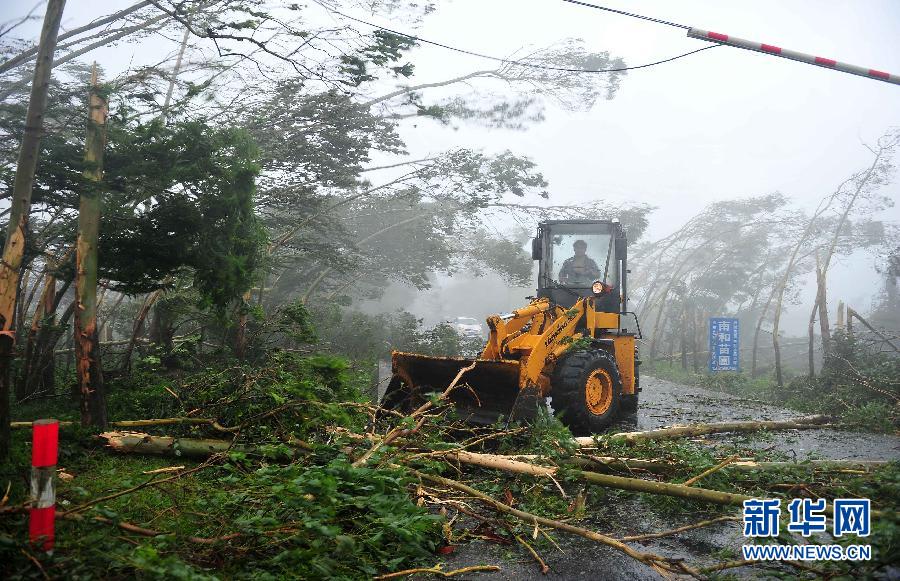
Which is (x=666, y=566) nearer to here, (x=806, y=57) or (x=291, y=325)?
(x=806, y=57)

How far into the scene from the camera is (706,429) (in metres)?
8.23

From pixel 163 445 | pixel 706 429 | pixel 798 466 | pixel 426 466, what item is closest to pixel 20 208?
pixel 163 445

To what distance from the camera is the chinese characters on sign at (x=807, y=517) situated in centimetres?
392

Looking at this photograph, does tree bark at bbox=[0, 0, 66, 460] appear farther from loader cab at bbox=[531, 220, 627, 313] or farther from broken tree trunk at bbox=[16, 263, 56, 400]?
loader cab at bbox=[531, 220, 627, 313]

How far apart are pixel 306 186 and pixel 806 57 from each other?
1024 cm

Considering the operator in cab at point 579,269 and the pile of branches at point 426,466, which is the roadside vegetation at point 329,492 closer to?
the pile of branches at point 426,466

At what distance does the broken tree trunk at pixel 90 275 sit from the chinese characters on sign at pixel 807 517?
6.26 meters

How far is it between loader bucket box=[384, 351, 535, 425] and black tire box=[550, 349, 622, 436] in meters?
0.71

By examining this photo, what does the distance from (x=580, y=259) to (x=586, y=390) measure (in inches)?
106

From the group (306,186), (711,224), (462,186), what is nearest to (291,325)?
(306,186)

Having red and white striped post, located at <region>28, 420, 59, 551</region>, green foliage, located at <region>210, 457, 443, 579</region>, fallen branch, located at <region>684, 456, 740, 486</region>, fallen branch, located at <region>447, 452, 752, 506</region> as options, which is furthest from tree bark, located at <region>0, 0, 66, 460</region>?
fallen branch, located at <region>684, 456, 740, 486</region>

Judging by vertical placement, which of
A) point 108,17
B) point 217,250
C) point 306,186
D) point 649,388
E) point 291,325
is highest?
point 108,17

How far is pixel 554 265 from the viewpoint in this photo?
9.94 meters

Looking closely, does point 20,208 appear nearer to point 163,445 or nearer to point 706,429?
point 163,445
